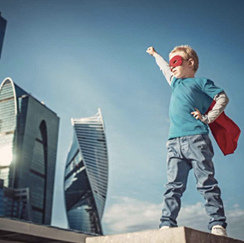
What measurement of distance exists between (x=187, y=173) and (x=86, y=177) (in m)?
68.1

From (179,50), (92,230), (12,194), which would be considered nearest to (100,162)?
(92,230)

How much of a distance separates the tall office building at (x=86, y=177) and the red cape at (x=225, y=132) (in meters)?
67.4

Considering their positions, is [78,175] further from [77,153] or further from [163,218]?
[163,218]

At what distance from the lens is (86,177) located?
69.5 meters

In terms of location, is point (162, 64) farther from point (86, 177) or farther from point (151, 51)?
point (86, 177)

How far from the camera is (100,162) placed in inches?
2842

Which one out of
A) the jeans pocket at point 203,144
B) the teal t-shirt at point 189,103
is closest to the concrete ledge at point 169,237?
the jeans pocket at point 203,144

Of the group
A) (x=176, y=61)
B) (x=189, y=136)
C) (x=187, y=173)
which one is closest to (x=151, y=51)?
(x=176, y=61)

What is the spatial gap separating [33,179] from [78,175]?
10559mm

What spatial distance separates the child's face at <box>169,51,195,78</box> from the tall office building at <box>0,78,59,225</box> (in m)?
64.9

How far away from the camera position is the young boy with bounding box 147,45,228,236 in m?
2.86

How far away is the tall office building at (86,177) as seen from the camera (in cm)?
6944

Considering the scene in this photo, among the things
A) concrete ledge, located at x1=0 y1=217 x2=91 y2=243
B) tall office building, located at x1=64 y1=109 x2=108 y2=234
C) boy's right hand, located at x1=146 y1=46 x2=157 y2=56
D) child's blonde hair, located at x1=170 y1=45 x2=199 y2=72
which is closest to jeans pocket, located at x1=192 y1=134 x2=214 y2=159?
child's blonde hair, located at x1=170 y1=45 x2=199 y2=72

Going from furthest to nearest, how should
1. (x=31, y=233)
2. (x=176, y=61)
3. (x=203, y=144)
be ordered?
1. (x=31, y=233)
2. (x=176, y=61)
3. (x=203, y=144)
